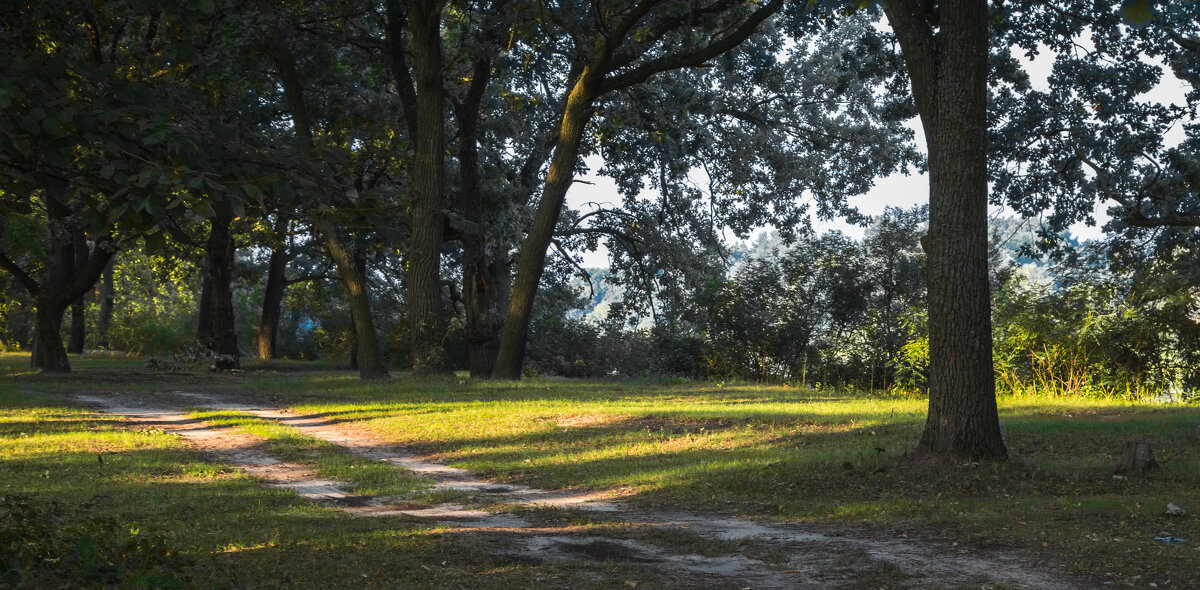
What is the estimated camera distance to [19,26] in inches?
244

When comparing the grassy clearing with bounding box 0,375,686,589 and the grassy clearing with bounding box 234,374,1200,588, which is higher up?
the grassy clearing with bounding box 234,374,1200,588

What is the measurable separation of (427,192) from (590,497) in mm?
11657

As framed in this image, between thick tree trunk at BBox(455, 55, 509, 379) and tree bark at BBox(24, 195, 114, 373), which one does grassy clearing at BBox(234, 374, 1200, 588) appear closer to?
thick tree trunk at BBox(455, 55, 509, 379)

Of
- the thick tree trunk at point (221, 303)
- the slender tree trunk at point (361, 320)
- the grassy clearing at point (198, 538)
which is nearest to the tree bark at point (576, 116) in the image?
the slender tree trunk at point (361, 320)

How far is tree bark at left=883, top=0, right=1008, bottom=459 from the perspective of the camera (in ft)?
29.5

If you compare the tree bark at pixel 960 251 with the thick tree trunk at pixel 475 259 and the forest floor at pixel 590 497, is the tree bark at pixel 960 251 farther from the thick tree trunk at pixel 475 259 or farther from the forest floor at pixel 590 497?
the thick tree trunk at pixel 475 259

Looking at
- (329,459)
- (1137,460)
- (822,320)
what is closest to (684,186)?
(822,320)

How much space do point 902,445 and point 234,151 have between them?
25.0 feet

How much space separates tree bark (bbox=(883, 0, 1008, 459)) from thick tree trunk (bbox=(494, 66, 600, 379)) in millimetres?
10493

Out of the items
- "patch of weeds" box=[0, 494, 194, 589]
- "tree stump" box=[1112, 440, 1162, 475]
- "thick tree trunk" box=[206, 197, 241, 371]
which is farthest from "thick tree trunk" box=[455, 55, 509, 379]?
"patch of weeds" box=[0, 494, 194, 589]

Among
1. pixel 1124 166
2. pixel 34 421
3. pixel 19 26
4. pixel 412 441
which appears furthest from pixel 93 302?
pixel 19 26

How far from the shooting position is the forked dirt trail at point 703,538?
19.8 ft

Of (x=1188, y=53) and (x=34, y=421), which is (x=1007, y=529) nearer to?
(x=34, y=421)

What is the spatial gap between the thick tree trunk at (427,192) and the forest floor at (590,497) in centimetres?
428
